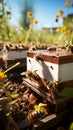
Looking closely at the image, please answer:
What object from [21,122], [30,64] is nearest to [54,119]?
[21,122]

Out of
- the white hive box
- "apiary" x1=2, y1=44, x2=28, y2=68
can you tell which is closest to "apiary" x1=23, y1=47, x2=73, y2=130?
the white hive box

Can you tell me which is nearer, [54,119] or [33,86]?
[54,119]

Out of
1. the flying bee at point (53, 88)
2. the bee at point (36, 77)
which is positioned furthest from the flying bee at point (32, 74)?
the flying bee at point (53, 88)

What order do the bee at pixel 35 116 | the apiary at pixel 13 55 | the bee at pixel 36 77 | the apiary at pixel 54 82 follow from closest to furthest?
the bee at pixel 35 116, the apiary at pixel 54 82, the bee at pixel 36 77, the apiary at pixel 13 55

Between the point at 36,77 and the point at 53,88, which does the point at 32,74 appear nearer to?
the point at 36,77

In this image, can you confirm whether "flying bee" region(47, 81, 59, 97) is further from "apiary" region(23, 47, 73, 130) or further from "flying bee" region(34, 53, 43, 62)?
"flying bee" region(34, 53, 43, 62)

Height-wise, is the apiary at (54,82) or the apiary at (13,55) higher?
the apiary at (54,82)

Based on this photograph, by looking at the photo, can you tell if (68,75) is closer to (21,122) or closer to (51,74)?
(51,74)

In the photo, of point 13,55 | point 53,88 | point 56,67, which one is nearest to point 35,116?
point 53,88

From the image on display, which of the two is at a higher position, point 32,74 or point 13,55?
point 32,74

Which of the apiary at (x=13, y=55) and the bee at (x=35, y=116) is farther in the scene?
the apiary at (x=13, y=55)

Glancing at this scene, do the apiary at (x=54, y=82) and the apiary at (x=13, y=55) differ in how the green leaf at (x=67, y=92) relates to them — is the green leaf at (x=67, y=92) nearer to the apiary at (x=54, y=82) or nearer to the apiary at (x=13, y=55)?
the apiary at (x=54, y=82)
